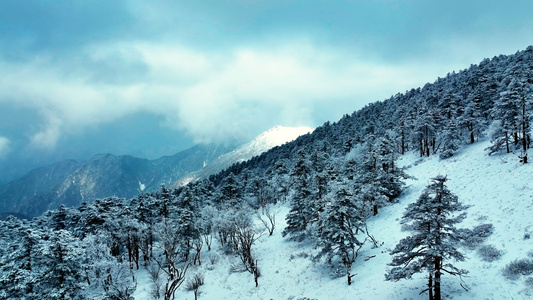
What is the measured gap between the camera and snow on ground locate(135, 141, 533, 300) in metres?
17.3

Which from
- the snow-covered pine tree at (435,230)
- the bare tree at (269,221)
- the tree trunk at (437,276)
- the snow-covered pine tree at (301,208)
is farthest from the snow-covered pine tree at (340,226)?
the bare tree at (269,221)

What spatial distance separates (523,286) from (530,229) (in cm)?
648

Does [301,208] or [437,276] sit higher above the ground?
[437,276]

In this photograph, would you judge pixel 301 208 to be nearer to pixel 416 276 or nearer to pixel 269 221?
pixel 269 221

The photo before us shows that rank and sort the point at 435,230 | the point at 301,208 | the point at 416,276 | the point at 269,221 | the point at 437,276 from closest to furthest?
the point at 435,230 < the point at 437,276 < the point at 416,276 < the point at 301,208 < the point at 269,221

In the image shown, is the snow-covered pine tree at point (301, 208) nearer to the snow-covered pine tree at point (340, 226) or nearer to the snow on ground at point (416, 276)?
the snow on ground at point (416, 276)

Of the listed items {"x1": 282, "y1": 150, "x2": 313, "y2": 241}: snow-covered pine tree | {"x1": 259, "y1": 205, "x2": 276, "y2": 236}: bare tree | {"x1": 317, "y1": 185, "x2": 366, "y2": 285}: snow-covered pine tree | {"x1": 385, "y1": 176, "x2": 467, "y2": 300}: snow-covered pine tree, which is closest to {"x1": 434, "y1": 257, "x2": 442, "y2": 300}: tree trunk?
{"x1": 385, "y1": 176, "x2": 467, "y2": 300}: snow-covered pine tree

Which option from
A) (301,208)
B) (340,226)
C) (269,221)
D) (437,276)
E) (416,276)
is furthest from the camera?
(269,221)

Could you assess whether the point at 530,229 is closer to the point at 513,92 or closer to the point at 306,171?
the point at 513,92

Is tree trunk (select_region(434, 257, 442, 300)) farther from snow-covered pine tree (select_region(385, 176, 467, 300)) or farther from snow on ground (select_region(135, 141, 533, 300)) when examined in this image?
snow on ground (select_region(135, 141, 533, 300))

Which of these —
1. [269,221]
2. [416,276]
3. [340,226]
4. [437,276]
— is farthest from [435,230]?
[269,221]

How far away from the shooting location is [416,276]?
20.4 metres

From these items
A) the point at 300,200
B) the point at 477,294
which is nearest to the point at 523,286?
the point at 477,294

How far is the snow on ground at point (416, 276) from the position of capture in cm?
1733
